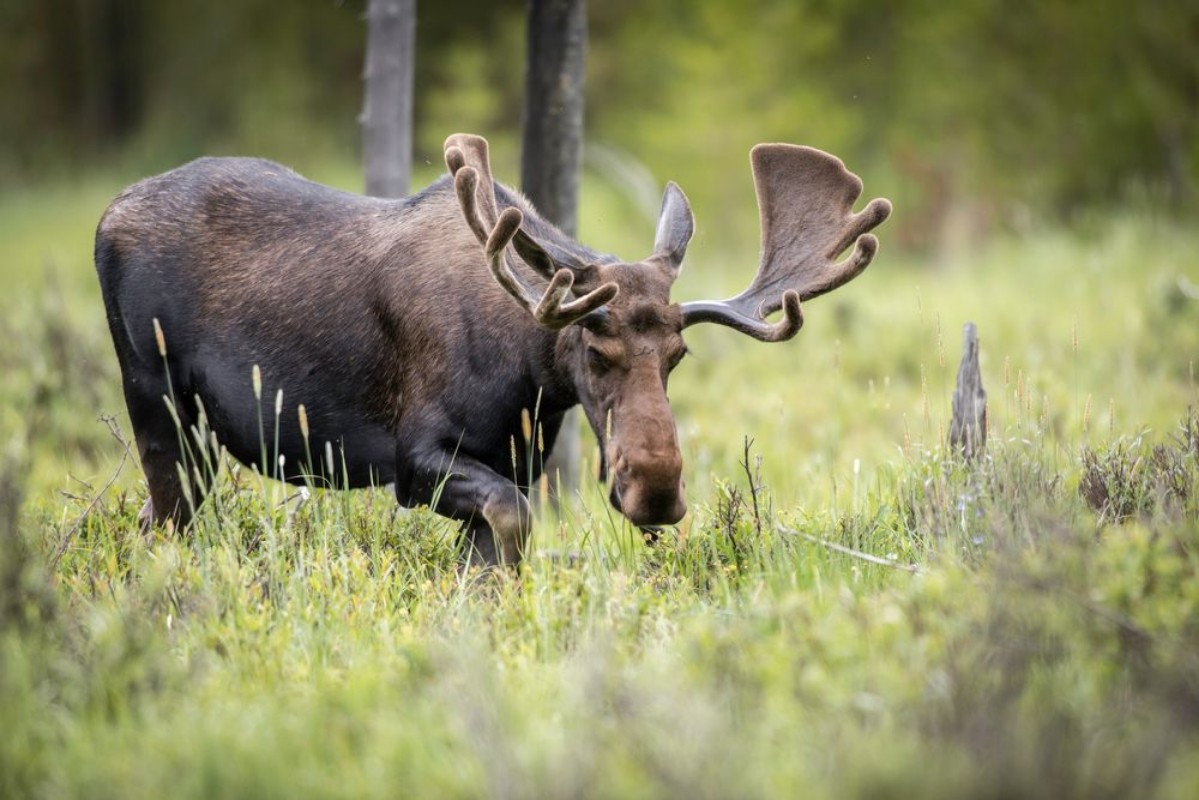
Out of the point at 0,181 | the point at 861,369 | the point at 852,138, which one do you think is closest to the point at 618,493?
the point at 861,369

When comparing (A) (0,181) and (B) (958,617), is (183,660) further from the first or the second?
(A) (0,181)

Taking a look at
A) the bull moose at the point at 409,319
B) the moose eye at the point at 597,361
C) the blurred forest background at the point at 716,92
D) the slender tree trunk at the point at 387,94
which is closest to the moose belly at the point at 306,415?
the bull moose at the point at 409,319

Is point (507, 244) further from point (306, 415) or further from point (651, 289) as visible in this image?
point (306, 415)

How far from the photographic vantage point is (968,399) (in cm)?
559

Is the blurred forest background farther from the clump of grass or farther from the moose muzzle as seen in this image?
the clump of grass

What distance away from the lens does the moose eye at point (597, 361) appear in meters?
4.46

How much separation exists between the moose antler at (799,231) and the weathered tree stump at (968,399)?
90 centimetres

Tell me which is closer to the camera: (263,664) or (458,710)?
(458,710)

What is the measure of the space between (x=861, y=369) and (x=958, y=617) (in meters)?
7.19

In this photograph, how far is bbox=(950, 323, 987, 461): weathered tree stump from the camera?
5.47 m

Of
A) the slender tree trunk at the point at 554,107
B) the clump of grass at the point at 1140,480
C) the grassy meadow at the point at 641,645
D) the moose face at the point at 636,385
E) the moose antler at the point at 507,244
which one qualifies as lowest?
the grassy meadow at the point at 641,645

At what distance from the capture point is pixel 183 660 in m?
3.71

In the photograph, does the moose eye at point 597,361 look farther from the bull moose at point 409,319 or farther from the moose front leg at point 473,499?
the moose front leg at point 473,499

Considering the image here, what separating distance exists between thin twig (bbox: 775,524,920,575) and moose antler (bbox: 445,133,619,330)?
1.01 m
